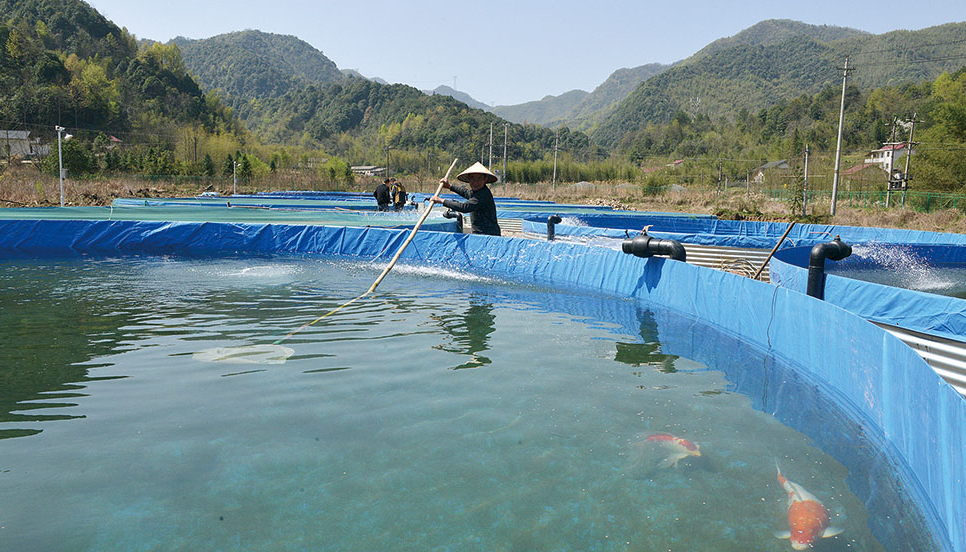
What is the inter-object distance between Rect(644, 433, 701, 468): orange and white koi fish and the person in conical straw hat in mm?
5997

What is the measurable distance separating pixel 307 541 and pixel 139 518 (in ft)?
2.67

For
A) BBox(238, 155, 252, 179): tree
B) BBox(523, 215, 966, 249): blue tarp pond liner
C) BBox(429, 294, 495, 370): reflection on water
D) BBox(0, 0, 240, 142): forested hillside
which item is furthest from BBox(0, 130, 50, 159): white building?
BBox(429, 294, 495, 370): reflection on water

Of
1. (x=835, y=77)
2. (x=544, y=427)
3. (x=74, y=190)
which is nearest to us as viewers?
(x=544, y=427)

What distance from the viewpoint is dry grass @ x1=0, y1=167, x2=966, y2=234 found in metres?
22.5

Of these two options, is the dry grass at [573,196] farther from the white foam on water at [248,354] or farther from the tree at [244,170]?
the white foam on water at [248,354]

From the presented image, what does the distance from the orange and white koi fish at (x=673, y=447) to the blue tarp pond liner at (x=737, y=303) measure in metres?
0.89

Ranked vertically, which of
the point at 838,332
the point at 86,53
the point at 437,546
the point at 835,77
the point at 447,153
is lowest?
the point at 437,546

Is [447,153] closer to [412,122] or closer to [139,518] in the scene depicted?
[412,122]

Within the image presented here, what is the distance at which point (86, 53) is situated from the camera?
94.3 metres

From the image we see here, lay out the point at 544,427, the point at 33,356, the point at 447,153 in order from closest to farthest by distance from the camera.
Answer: the point at 544,427
the point at 33,356
the point at 447,153

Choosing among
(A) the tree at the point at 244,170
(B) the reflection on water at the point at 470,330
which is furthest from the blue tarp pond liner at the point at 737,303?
(A) the tree at the point at 244,170

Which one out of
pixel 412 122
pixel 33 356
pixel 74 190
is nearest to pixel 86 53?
pixel 412 122

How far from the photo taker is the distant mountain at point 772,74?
500ft

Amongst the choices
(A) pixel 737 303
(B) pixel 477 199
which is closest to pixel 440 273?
(B) pixel 477 199
